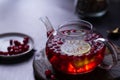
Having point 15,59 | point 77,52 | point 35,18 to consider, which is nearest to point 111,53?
point 77,52

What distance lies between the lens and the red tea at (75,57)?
67cm

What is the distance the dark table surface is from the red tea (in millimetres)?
89

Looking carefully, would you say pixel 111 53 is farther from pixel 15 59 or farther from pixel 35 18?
pixel 35 18

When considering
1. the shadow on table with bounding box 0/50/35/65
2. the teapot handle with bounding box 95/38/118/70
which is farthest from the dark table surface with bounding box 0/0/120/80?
the teapot handle with bounding box 95/38/118/70

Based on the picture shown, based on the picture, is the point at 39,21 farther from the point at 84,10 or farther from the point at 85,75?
the point at 85,75

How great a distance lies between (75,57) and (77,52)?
2 cm

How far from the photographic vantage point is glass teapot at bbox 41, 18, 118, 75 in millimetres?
674

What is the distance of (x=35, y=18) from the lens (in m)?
1.00

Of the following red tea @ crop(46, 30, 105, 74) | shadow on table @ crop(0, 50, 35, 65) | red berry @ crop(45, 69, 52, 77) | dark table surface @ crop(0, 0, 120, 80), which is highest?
dark table surface @ crop(0, 0, 120, 80)

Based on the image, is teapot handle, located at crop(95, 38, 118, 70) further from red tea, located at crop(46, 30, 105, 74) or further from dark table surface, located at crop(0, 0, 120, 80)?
dark table surface, located at crop(0, 0, 120, 80)

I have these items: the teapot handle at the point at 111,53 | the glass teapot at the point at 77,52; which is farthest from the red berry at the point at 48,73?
the teapot handle at the point at 111,53

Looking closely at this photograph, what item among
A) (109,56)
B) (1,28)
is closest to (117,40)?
(109,56)

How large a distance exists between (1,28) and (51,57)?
31 cm

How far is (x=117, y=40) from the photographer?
0.86 metres
